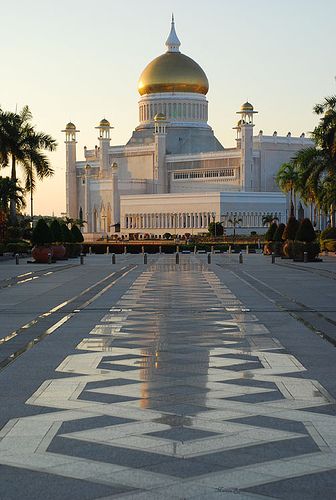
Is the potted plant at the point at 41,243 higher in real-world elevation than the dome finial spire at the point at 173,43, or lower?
lower

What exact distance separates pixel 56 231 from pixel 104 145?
262ft

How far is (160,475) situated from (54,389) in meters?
3.52

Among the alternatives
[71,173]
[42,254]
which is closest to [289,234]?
[42,254]

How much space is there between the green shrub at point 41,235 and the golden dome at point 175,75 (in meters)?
75.4

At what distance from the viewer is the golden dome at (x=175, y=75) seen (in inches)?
4690

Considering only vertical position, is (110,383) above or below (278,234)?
below

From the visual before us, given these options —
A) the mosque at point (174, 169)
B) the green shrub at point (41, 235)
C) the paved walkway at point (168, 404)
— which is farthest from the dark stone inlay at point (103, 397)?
the mosque at point (174, 169)

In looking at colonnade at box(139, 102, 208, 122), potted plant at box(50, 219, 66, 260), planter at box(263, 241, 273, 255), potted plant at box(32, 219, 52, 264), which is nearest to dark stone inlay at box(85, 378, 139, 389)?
potted plant at box(32, 219, 52, 264)

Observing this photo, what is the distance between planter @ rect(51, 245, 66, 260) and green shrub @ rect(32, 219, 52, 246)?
2168mm

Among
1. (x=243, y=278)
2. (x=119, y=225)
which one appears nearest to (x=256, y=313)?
(x=243, y=278)

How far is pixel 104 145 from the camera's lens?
5098 inches

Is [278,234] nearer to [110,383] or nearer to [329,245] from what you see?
[329,245]

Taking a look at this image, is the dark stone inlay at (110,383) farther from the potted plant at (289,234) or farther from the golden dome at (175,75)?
the golden dome at (175,75)

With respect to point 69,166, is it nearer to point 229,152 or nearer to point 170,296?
point 229,152
